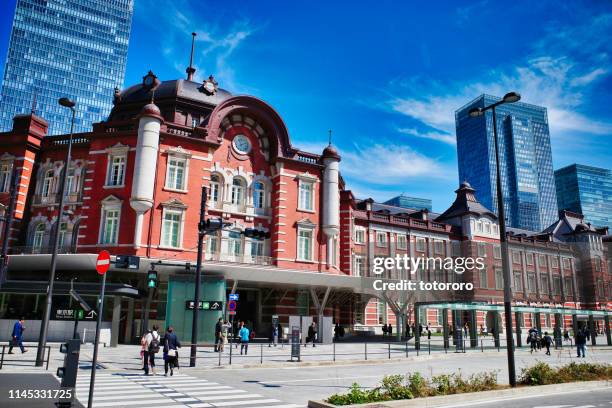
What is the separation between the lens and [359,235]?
49094 mm

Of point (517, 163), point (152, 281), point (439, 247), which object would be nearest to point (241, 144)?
point (152, 281)

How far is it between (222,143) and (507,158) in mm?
148725

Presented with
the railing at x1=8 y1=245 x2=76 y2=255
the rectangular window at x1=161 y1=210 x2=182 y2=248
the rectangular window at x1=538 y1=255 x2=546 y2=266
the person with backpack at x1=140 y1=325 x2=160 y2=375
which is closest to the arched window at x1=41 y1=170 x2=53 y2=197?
the railing at x1=8 y1=245 x2=76 y2=255

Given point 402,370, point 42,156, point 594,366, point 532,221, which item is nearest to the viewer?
point 594,366

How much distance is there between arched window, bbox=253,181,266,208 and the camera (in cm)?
3520

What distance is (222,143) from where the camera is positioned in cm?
3425

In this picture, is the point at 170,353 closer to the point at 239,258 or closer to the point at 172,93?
the point at 239,258

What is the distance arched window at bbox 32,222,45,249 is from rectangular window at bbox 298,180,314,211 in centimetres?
1818

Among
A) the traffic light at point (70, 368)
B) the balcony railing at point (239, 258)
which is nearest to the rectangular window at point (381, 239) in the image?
the balcony railing at point (239, 258)

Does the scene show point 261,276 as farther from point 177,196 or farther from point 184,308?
point 177,196

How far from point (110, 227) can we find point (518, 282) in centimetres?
4852

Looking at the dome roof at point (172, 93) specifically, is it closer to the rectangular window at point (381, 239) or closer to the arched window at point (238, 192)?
the arched window at point (238, 192)

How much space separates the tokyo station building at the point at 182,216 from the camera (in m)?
28.7

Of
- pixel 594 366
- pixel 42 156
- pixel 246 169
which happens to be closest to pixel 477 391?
pixel 594 366
